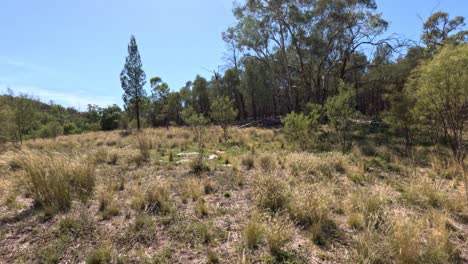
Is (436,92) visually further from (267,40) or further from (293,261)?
(267,40)

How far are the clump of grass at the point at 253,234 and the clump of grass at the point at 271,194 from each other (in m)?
0.76

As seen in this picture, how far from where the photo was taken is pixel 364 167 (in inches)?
285

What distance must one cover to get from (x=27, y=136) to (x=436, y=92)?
98.6ft

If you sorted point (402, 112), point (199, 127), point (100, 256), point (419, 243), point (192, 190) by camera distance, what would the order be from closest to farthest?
1. point (100, 256)
2. point (419, 243)
3. point (192, 190)
4. point (402, 112)
5. point (199, 127)

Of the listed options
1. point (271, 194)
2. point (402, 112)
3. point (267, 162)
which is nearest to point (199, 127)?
point (267, 162)

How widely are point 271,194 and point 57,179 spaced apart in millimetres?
3498

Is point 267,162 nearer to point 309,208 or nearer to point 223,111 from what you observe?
point 309,208

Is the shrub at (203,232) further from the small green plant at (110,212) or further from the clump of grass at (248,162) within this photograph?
the clump of grass at (248,162)

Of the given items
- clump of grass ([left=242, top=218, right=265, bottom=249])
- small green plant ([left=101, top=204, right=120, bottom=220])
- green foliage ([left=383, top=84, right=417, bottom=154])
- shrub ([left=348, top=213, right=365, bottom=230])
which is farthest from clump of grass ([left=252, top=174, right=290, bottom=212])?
green foliage ([left=383, top=84, right=417, bottom=154])

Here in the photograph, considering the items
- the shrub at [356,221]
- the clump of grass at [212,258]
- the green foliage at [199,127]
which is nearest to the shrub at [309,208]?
the shrub at [356,221]

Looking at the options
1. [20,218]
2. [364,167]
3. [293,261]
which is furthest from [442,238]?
[20,218]

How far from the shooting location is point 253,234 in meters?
3.06

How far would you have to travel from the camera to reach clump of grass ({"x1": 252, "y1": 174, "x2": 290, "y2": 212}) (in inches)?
160

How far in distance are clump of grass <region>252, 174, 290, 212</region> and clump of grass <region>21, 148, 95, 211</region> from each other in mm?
2890
